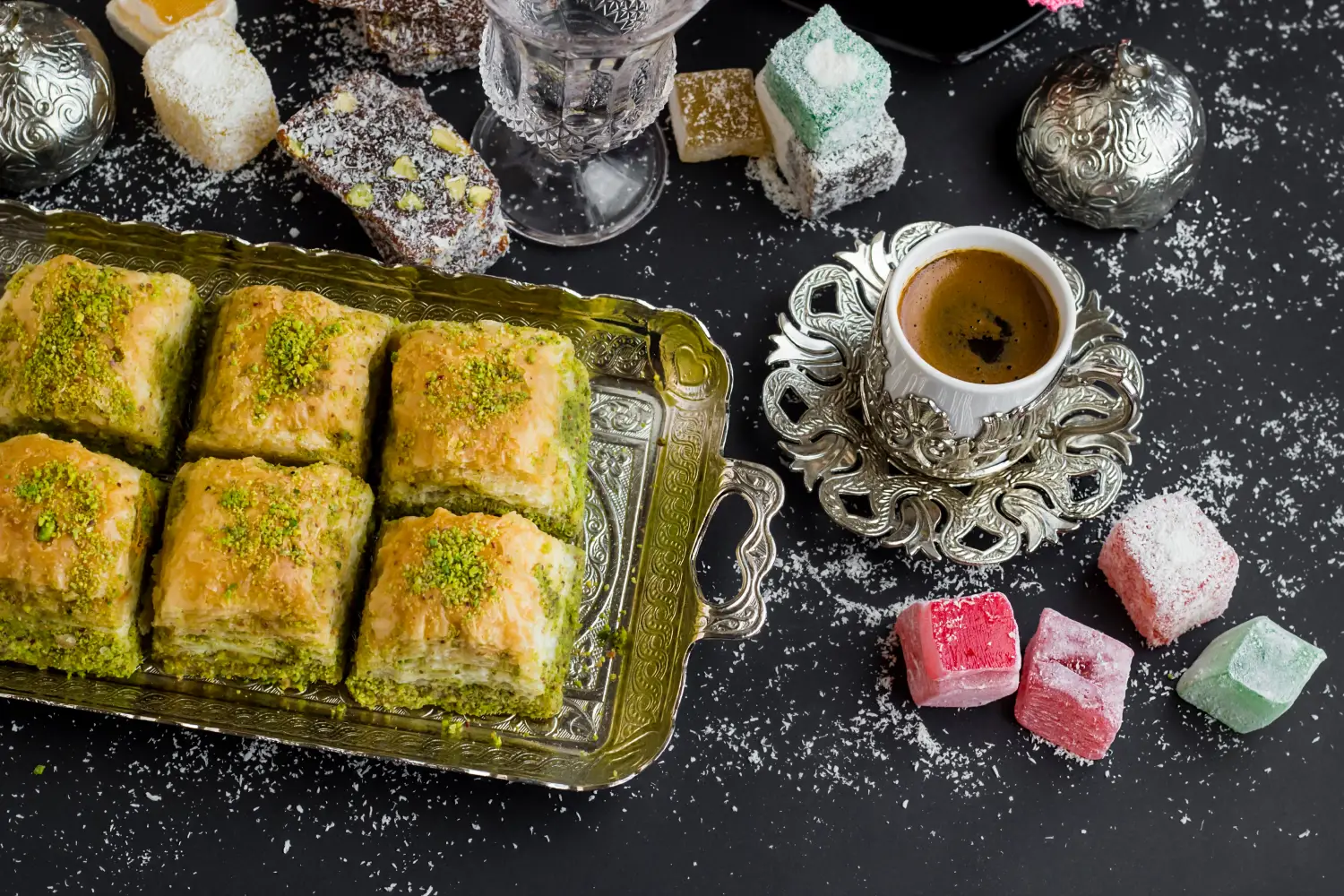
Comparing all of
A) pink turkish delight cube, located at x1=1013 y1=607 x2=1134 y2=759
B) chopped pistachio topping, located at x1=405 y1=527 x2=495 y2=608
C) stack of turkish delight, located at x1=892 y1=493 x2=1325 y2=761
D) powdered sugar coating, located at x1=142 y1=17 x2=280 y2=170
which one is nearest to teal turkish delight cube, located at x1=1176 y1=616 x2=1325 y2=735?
stack of turkish delight, located at x1=892 y1=493 x2=1325 y2=761

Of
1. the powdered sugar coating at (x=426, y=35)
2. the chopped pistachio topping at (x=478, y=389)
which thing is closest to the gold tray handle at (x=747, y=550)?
the chopped pistachio topping at (x=478, y=389)

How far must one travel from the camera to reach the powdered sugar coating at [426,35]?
2795 mm

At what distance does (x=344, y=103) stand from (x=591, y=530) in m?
0.99

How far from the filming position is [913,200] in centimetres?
293

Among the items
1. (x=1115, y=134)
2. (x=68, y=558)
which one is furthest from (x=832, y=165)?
(x=68, y=558)

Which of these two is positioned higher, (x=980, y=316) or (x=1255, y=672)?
(x=980, y=316)

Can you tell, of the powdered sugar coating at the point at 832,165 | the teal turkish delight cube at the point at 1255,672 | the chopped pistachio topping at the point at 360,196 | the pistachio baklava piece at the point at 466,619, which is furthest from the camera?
the powdered sugar coating at the point at 832,165

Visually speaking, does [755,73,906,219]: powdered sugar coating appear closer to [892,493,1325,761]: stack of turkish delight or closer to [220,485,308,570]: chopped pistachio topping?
[892,493,1325,761]: stack of turkish delight

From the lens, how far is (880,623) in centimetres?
262

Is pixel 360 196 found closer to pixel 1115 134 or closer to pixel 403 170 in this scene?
pixel 403 170

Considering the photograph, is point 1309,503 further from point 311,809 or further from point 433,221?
point 311,809

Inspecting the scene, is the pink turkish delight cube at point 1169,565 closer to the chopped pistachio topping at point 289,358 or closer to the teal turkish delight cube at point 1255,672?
the teal turkish delight cube at point 1255,672

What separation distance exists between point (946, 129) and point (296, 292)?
1.47m

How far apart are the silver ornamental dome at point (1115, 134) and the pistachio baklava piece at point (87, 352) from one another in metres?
1.81
